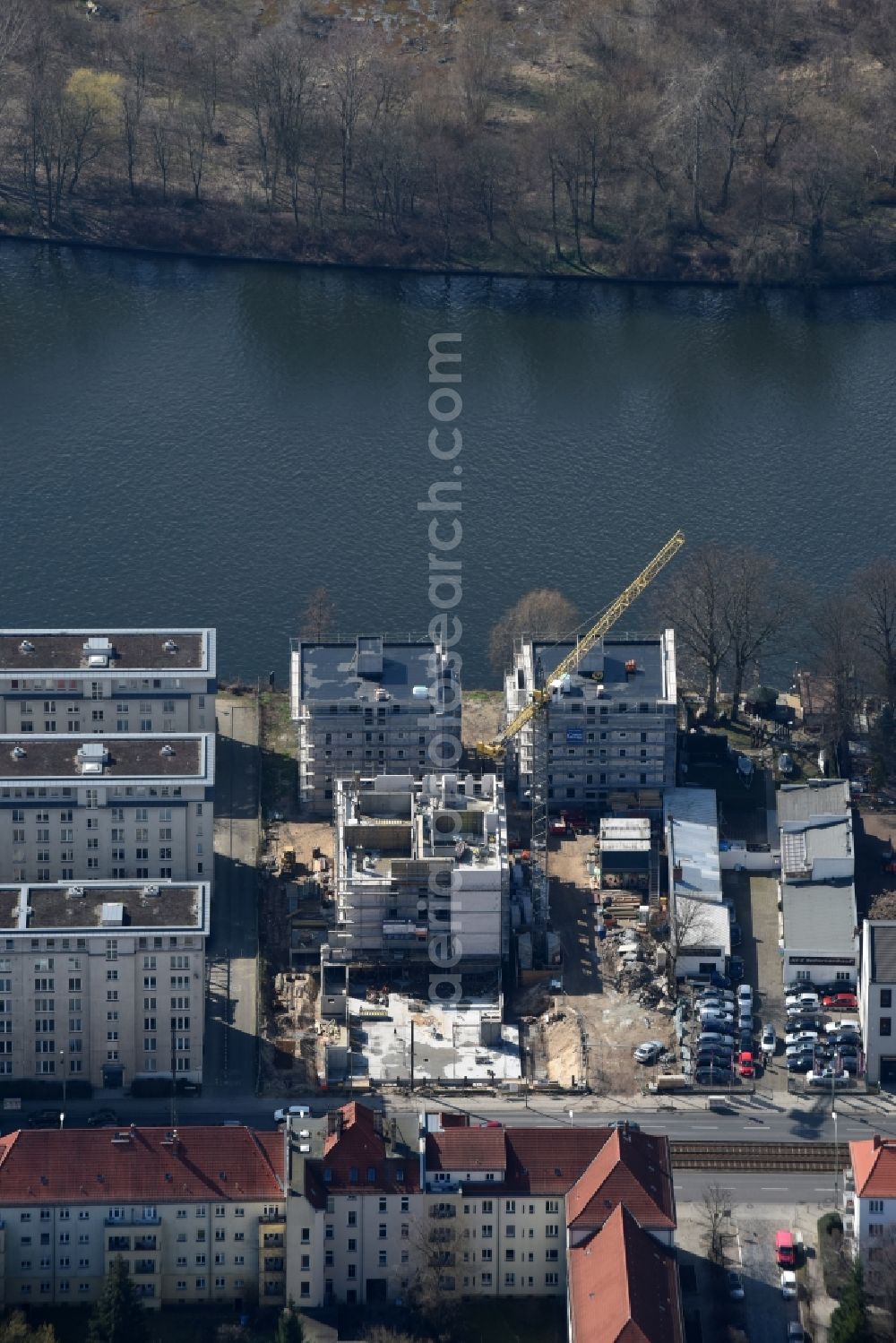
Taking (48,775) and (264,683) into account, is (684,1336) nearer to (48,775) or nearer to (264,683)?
(48,775)

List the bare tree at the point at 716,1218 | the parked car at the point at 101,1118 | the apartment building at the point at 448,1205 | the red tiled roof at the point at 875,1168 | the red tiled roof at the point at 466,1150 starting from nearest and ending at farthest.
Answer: the apartment building at the point at 448,1205
the red tiled roof at the point at 875,1168
the red tiled roof at the point at 466,1150
the bare tree at the point at 716,1218
the parked car at the point at 101,1118

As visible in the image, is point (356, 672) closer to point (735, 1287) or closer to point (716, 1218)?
point (716, 1218)

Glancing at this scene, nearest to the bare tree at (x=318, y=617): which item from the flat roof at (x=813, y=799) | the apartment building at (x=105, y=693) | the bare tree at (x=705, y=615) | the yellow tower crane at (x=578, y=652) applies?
the apartment building at (x=105, y=693)

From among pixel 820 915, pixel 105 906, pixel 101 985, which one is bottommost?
pixel 101 985

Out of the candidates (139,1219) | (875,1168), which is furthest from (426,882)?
(875,1168)

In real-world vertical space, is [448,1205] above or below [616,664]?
below

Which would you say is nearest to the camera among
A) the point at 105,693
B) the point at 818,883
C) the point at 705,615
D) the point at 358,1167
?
the point at 358,1167

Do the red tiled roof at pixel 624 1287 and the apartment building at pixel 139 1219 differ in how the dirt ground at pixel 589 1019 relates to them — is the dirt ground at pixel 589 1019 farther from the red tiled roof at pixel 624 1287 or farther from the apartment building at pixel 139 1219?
the apartment building at pixel 139 1219

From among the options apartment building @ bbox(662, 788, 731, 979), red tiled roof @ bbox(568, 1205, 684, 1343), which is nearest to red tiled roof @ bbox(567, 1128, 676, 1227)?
red tiled roof @ bbox(568, 1205, 684, 1343)
